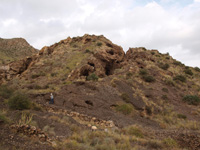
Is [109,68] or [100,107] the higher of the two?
[109,68]

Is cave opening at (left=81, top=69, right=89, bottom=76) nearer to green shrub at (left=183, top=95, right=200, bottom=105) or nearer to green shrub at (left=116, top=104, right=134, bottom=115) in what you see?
green shrub at (left=116, top=104, right=134, bottom=115)

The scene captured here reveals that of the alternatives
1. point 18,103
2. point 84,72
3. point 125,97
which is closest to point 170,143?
point 125,97

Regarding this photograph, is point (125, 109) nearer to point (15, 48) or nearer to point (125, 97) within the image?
point (125, 97)

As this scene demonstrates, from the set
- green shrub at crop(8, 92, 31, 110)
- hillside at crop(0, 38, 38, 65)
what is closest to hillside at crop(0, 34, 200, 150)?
green shrub at crop(8, 92, 31, 110)

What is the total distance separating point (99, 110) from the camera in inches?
502

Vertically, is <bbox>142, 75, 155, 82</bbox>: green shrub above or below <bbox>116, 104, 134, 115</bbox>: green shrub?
above

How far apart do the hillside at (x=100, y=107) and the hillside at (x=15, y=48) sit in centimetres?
2331

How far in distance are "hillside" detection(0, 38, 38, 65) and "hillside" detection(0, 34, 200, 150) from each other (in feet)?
76.5

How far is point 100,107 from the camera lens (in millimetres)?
13258

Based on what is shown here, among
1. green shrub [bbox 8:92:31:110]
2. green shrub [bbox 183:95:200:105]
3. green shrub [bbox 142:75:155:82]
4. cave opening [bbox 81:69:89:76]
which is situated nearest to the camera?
green shrub [bbox 8:92:31:110]

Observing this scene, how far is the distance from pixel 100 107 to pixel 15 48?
A: 179ft

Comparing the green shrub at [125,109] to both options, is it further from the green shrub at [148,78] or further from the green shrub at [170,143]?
the green shrub at [148,78]

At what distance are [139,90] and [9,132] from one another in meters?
13.9

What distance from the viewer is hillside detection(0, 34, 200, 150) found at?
6777mm
